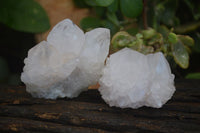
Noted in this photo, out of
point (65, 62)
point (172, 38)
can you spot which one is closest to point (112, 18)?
point (172, 38)

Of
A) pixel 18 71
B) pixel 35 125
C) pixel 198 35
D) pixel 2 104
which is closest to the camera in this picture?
pixel 35 125

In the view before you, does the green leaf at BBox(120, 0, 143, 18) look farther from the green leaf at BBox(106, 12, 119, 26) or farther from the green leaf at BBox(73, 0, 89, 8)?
the green leaf at BBox(73, 0, 89, 8)

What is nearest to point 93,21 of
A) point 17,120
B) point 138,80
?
point 138,80

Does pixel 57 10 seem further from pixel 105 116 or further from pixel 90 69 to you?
pixel 105 116

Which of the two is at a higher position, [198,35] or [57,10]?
[57,10]

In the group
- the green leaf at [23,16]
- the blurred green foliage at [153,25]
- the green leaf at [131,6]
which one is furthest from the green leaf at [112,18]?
the green leaf at [23,16]

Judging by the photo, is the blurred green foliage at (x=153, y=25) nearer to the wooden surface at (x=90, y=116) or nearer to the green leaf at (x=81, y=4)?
the green leaf at (x=81, y=4)
